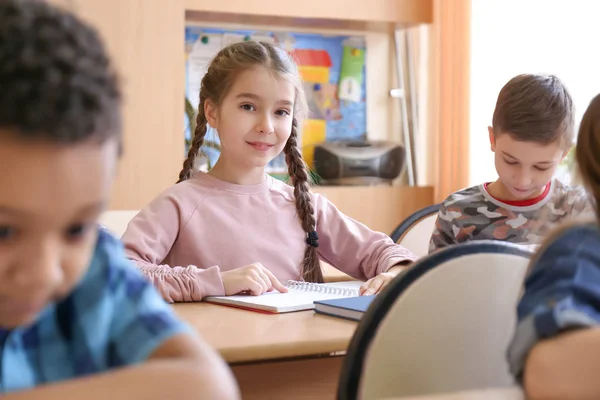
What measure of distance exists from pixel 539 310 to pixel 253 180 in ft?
3.86

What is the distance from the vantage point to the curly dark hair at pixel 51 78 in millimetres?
538

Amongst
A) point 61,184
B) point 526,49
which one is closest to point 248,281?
point 61,184

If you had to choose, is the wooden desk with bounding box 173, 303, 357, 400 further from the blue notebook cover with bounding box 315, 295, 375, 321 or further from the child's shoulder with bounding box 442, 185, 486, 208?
the child's shoulder with bounding box 442, 185, 486, 208

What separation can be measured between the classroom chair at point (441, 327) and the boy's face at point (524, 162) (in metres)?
0.80

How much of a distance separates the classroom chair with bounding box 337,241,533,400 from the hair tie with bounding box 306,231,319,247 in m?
0.90

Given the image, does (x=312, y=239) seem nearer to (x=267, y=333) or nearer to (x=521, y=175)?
(x=521, y=175)

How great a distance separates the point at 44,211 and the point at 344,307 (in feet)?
2.47

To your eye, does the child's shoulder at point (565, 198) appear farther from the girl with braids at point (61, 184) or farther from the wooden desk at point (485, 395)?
the girl with braids at point (61, 184)

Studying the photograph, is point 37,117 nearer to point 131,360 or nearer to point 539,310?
point 131,360

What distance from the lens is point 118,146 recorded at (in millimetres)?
620

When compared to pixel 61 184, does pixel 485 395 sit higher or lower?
lower

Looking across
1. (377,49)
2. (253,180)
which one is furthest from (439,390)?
(377,49)

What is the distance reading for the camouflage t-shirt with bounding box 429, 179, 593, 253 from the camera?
1817mm

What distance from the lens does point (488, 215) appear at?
1.88 meters
